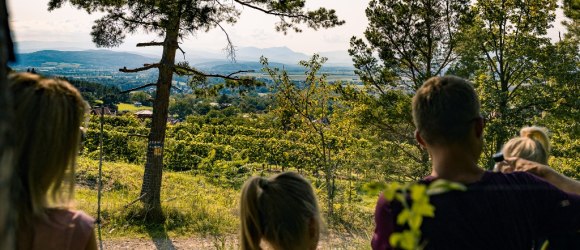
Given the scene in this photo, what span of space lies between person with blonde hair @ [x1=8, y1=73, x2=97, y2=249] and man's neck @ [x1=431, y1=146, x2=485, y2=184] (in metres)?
1.09

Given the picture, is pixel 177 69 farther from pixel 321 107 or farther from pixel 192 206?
pixel 321 107

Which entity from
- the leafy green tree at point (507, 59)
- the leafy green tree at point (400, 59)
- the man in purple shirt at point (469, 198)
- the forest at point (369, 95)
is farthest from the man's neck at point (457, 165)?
the leafy green tree at point (400, 59)

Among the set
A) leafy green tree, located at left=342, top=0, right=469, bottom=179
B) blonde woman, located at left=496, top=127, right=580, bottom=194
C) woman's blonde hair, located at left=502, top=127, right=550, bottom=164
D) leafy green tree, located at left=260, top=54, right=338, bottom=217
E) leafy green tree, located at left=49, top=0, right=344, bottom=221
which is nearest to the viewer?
blonde woman, located at left=496, top=127, right=580, bottom=194

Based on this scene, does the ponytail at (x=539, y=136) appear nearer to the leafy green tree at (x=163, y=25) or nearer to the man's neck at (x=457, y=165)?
the man's neck at (x=457, y=165)

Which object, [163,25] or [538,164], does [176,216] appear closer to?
[163,25]

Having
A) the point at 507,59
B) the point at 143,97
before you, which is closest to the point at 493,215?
the point at 143,97

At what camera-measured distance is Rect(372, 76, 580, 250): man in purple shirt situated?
1463 millimetres

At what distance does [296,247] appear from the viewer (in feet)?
5.06

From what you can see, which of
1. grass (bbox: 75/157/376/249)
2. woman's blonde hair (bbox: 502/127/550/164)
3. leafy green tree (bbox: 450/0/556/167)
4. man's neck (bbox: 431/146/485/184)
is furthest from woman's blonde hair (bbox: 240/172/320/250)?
leafy green tree (bbox: 450/0/556/167)

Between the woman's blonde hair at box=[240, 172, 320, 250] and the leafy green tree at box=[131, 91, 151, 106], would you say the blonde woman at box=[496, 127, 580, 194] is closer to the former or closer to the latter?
the woman's blonde hair at box=[240, 172, 320, 250]

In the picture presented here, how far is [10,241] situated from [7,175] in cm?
5

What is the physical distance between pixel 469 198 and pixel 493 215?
0.09 meters

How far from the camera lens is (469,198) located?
4.80 ft

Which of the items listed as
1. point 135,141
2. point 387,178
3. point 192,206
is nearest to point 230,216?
point 192,206
